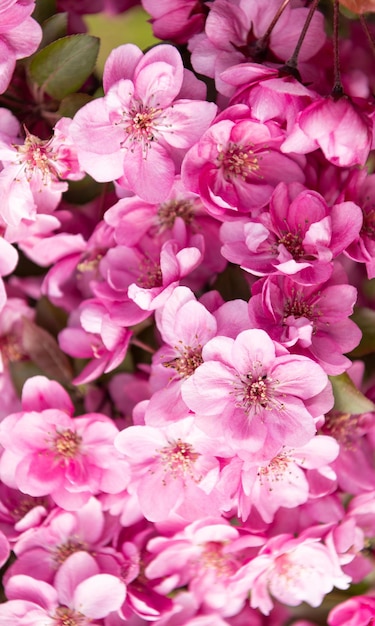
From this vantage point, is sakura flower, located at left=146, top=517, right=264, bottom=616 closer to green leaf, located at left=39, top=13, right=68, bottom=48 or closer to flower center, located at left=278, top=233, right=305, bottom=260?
flower center, located at left=278, top=233, right=305, bottom=260

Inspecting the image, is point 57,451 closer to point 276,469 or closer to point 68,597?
point 68,597

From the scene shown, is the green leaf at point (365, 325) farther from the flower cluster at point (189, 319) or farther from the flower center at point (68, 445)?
the flower center at point (68, 445)

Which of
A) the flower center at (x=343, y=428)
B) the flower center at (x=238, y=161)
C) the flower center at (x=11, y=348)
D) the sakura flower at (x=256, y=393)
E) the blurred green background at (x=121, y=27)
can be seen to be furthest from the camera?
the blurred green background at (x=121, y=27)

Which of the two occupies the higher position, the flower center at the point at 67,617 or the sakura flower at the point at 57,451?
the sakura flower at the point at 57,451

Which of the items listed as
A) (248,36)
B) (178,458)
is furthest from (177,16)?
(178,458)

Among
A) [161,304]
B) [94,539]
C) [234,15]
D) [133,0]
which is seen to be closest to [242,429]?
[161,304]

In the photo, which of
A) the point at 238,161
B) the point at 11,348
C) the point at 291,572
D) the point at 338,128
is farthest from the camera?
the point at 11,348

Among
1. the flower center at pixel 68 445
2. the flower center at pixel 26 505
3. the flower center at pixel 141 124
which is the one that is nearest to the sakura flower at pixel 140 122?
the flower center at pixel 141 124

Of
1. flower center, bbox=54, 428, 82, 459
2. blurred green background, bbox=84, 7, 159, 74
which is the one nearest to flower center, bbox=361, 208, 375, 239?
flower center, bbox=54, 428, 82, 459

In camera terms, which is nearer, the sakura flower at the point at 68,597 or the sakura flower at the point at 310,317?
the sakura flower at the point at 310,317
